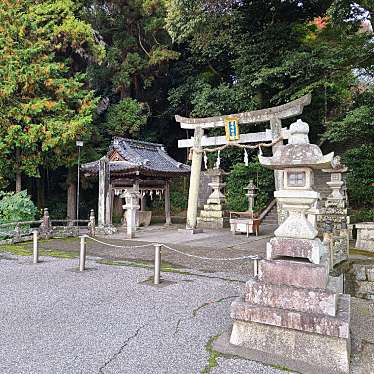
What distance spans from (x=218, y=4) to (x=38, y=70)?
9.94 metres

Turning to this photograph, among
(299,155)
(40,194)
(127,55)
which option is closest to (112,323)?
(299,155)

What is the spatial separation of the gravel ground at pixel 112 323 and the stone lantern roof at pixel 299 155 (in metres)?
2.29

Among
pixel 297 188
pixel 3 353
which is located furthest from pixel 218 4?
pixel 3 353

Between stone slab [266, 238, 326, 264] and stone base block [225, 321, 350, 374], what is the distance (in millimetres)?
848

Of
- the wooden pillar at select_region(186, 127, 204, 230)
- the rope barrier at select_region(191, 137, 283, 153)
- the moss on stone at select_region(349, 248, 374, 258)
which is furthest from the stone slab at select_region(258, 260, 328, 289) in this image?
the wooden pillar at select_region(186, 127, 204, 230)

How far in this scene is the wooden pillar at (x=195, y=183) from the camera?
48.1 feet

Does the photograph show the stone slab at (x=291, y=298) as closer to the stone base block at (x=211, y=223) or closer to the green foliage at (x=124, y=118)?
the stone base block at (x=211, y=223)

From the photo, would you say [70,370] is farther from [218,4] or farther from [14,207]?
[218,4]

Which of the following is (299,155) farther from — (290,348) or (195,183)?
(195,183)

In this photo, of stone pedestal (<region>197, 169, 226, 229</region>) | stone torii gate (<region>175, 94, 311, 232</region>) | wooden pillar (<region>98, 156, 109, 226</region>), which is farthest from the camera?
stone pedestal (<region>197, 169, 226, 229</region>)

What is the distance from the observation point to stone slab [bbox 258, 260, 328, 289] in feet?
12.7

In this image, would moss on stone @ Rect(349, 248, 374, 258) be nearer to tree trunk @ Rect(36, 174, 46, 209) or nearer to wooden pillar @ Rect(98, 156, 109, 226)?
wooden pillar @ Rect(98, 156, 109, 226)

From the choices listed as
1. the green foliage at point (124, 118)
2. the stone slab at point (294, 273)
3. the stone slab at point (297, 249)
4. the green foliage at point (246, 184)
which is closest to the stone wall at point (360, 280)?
the stone slab at point (297, 249)

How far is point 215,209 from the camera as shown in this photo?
18.5 metres
